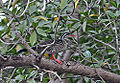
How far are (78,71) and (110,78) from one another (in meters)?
0.45

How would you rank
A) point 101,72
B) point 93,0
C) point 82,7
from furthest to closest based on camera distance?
point 82,7, point 93,0, point 101,72

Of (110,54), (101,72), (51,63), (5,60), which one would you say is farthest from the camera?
(110,54)

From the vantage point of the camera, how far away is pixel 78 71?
2.17 m

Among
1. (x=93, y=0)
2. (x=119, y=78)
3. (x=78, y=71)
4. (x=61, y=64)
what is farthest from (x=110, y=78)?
(x=93, y=0)

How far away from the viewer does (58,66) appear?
6.61 ft

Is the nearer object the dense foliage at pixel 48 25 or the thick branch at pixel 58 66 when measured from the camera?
the thick branch at pixel 58 66

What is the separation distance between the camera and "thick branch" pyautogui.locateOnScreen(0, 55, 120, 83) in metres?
1.66

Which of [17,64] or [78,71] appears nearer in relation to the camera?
[17,64]

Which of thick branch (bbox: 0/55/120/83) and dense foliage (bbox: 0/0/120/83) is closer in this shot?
thick branch (bbox: 0/55/120/83)

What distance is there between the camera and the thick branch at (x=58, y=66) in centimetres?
166

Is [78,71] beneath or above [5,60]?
beneath

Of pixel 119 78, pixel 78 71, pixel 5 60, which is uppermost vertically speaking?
pixel 5 60

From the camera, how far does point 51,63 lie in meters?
1.93

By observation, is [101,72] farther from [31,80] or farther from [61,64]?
[31,80]
